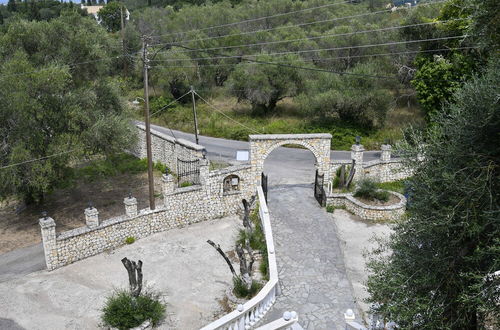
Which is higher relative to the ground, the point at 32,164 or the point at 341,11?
the point at 341,11

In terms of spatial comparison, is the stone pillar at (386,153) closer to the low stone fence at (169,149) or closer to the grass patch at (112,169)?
the low stone fence at (169,149)

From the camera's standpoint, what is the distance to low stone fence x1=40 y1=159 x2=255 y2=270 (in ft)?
55.1

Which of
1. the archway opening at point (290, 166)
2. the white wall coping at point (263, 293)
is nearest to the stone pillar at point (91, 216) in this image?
the white wall coping at point (263, 293)

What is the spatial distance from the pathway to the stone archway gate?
62.3 inches

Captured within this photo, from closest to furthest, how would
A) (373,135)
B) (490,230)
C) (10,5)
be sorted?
(490,230) → (373,135) → (10,5)

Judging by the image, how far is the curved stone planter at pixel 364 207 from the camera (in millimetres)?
19375

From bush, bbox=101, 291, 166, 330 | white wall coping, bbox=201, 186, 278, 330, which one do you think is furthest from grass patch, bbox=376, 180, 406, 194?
bush, bbox=101, 291, 166, 330

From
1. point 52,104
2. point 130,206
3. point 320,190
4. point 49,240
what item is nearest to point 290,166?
point 320,190

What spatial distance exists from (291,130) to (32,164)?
1925 centimetres

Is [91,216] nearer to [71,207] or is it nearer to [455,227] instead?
[71,207]

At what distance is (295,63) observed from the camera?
35688mm

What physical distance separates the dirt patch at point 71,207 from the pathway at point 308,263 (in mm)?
6781

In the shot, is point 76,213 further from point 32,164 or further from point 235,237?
point 235,237

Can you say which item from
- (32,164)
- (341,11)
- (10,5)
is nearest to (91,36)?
(32,164)
